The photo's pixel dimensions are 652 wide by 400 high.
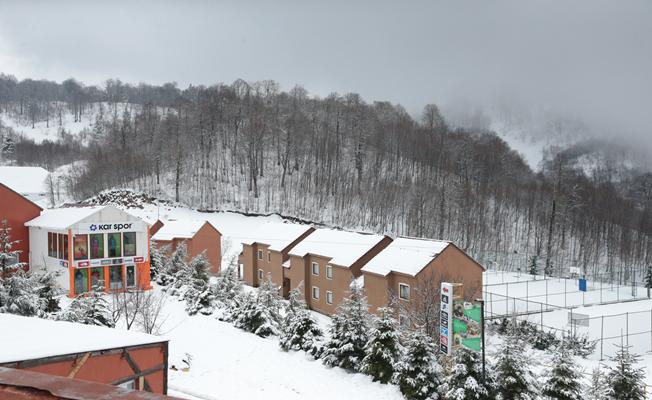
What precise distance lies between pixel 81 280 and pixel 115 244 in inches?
130

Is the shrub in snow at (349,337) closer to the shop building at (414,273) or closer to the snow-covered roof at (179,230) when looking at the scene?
the shop building at (414,273)

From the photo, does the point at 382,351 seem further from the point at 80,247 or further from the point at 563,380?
the point at 80,247

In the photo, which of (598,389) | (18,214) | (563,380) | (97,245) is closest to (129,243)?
(97,245)

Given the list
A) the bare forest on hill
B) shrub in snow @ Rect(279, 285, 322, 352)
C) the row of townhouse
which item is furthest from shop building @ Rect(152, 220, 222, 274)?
the bare forest on hill

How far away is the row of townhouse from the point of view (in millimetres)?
27516

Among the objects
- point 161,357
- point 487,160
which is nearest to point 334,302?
point 161,357

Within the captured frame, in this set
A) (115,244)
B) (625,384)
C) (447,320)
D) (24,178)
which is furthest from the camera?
(24,178)

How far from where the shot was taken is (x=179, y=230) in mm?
48594

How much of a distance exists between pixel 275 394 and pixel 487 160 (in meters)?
81.4

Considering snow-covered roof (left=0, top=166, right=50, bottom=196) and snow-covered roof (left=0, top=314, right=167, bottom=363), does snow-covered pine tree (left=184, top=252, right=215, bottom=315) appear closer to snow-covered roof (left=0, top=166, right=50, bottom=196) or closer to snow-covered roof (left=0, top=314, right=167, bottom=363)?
snow-covered roof (left=0, top=314, right=167, bottom=363)

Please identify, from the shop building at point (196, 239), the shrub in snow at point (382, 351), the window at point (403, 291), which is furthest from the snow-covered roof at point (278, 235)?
the shrub in snow at point (382, 351)

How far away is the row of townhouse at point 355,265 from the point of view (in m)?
27.5

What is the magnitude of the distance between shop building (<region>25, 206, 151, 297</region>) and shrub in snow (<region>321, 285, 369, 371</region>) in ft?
51.6

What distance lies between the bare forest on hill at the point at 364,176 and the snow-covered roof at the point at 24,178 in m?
20.2
